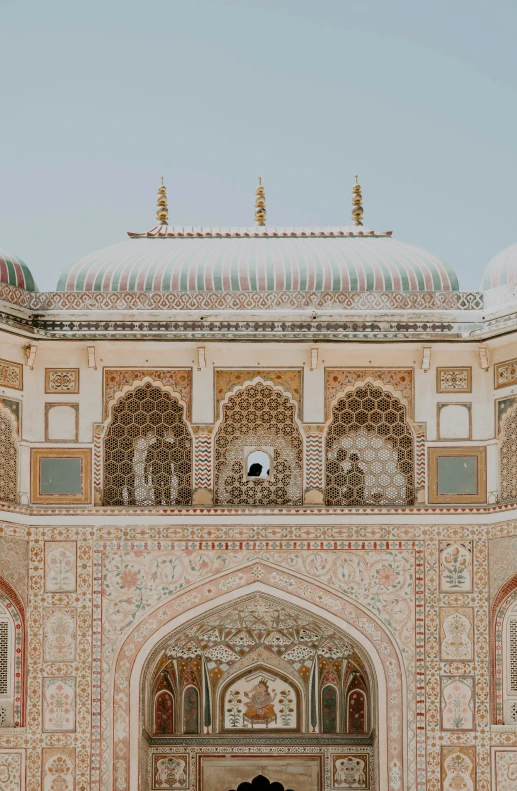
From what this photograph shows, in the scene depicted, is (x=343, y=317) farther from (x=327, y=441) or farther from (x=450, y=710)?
(x=450, y=710)

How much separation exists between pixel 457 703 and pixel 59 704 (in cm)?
362

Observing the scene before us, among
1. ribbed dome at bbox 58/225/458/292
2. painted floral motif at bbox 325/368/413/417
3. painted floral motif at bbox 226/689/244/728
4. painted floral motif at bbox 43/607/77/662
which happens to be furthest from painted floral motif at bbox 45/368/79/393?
painted floral motif at bbox 226/689/244/728

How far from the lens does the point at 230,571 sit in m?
15.2

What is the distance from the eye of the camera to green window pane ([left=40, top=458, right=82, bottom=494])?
15.4 metres

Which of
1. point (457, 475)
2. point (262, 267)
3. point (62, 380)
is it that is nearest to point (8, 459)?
point (62, 380)

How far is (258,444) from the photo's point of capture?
15.7 metres

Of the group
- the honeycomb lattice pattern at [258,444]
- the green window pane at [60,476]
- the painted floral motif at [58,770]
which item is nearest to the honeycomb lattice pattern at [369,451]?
the honeycomb lattice pattern at [258,444]

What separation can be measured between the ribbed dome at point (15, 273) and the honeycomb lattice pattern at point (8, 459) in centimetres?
121

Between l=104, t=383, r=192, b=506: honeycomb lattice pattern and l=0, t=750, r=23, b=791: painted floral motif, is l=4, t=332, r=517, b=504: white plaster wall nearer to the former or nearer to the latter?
l=104, t=383, r=192, b=506: honeycomb lattice pattern

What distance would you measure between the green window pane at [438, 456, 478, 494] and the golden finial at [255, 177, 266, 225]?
3.33 metres

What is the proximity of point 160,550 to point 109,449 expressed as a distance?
1101 millimetres

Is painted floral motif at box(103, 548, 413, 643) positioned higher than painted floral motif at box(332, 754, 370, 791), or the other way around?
painted floral motif at box(103, 548, 413, 643)

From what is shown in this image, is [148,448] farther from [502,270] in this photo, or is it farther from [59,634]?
[502,270]

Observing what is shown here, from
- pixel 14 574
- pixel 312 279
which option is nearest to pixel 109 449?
pixel 14 574
